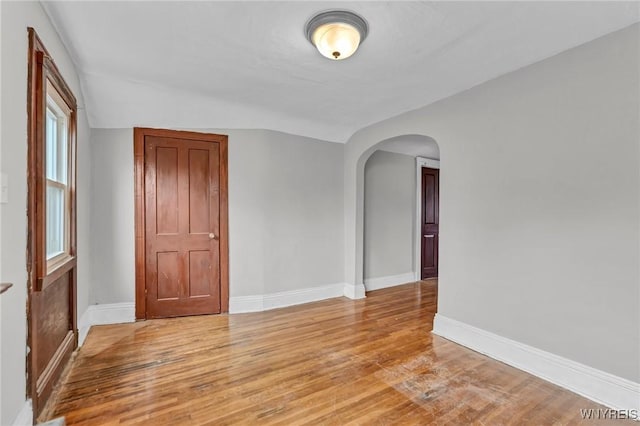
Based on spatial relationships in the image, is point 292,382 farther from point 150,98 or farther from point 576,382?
point 150,98

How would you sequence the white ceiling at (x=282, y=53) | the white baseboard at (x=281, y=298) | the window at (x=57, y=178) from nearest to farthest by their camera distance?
the white ceiling at (x=282, y=53) < the window at (x=57, y=178) < the white baseboard at (x=281, y=298)

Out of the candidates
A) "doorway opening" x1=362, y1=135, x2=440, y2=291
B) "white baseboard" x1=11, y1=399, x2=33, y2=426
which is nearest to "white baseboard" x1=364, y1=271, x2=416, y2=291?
"doorway opening" x1=362, y1=135, x2=440, y2=291

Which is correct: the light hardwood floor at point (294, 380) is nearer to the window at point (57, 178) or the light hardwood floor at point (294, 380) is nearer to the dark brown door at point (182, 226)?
the dark brown door at point (182, 226)

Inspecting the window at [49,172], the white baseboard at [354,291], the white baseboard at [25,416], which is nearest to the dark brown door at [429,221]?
the white baseboard at [354,291]

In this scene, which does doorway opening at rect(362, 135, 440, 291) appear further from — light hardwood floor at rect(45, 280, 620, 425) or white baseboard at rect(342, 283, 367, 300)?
light hardwood floor at rect(45, 280, 620, 425)

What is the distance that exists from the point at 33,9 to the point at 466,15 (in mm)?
2442

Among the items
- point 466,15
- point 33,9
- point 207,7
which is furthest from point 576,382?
point 33,9

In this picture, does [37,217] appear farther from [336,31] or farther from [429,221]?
[429,221]

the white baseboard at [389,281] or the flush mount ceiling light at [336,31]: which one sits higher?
the flush mount ceiling light at [336,31]

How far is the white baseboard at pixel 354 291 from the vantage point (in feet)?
13.3

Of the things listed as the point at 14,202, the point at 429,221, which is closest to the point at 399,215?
the point at 429,221

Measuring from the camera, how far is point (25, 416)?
1.50 metres

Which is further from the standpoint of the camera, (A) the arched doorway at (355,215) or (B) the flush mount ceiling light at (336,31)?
(A) the arched doorway at (355,215)

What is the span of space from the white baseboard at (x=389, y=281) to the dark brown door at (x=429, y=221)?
1.16 ft
